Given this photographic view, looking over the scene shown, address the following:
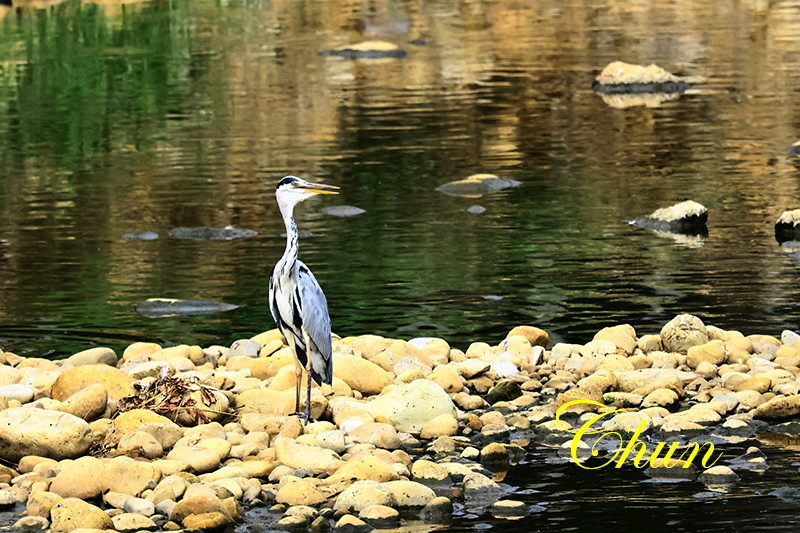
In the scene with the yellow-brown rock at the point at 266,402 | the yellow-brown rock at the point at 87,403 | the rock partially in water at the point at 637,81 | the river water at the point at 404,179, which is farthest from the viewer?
the rock partially in water at the point at 637,81

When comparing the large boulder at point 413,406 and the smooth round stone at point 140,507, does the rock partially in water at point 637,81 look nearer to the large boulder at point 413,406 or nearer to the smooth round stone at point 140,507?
the large boulder at point 413,406

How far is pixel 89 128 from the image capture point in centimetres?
2744

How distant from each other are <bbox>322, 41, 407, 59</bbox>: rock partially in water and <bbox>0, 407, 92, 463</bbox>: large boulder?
1195 inches

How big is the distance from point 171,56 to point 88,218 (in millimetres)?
20404

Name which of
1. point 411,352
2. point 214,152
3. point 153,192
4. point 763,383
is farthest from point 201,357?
point 214,152

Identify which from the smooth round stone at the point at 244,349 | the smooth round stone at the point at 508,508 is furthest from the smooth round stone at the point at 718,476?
the smooth round stone at the point at 244,349

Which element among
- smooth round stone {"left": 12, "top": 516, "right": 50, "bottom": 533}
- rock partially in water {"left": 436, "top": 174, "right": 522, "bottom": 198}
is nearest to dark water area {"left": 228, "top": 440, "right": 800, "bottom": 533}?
smooth round stone {"left": 12, "top": 516, "right": 50, "bottom": 533}

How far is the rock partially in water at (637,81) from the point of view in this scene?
31.1 m

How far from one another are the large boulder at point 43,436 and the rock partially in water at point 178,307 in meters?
4.59

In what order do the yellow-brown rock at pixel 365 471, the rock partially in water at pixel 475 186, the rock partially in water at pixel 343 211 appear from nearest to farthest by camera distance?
the yellow-brown rock at pixel 365 471 → the rock partially in water at pixel 343 211 → the rock partially in water at pixel 475 186

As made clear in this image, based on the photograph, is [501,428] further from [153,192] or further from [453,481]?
[153,192]

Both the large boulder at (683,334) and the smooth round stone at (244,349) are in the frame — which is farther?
the smooth round stone at (244,349)

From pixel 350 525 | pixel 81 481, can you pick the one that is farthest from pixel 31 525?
pixel 350 525

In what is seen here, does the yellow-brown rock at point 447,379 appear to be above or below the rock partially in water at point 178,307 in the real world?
above
